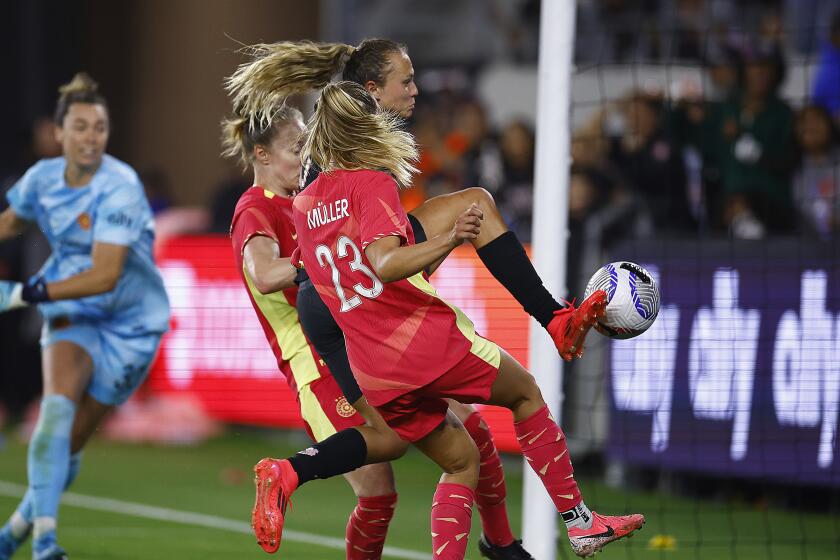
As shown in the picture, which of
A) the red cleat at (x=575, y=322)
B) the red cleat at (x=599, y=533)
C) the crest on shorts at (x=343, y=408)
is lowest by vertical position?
the red cleat at (x=599, y=533)

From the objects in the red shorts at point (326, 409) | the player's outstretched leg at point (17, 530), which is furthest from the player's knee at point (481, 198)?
the player's outstretched leg at point (17, 530)

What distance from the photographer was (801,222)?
9.72 m

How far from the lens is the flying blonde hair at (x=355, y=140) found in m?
4.79

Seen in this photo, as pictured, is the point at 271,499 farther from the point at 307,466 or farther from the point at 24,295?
the point at 24,295

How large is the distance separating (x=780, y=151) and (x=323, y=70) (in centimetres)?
495

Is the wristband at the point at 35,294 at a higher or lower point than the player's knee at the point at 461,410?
higher

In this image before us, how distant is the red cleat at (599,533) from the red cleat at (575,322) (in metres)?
0.60

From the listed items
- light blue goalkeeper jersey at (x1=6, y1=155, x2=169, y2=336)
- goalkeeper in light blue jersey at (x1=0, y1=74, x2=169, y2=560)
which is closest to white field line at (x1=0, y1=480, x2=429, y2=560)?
goalkeeper in light blue jersey at (x1=0, y1=74, x2=169, y2=560)

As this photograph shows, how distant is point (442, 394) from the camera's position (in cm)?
486

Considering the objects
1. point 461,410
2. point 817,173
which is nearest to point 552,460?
point 461,410

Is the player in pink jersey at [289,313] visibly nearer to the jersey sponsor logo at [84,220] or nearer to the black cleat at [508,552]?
the black cleat at [508,552]

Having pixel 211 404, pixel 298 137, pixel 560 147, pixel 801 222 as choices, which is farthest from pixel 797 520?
pixel 211 404

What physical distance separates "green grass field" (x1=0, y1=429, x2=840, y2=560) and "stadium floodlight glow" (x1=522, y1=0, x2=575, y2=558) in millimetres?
384

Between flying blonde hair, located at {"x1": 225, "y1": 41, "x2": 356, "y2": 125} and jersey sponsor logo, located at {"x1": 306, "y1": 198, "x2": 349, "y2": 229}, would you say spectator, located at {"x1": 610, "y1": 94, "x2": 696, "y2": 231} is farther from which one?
jersey sponsor logo, located at {"x1": 306, "y1": 198, "x2": 349, "y2": 229}
